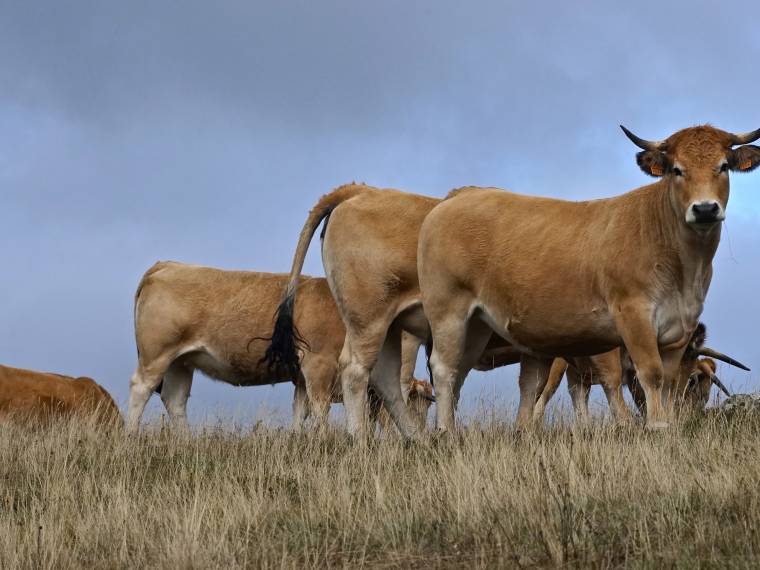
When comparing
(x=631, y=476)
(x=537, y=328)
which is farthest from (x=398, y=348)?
(x=631, y=476)

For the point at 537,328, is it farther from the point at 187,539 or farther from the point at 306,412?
the point at 306,412

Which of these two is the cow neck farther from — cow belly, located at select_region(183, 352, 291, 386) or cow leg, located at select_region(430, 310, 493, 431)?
cow belly, located at select_region(183, 352, 291, 386)

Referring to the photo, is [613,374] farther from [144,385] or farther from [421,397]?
[144,385]

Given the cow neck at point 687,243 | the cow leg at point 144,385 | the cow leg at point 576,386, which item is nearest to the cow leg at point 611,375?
the cow leg at point 576,386

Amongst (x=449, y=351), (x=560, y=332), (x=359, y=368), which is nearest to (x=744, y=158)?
(x=560, y=332)

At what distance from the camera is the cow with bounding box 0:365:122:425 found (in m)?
15.7

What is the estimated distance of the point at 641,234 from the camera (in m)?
10.1

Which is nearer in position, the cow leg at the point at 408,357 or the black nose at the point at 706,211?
the black nose at the point at 706,211

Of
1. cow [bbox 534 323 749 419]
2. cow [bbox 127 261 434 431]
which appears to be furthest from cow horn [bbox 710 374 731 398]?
cow [bbox 127 261 434 431]

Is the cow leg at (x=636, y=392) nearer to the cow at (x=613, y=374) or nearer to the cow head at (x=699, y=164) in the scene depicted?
the cow at (x=613, y=374)

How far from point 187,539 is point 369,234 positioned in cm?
559

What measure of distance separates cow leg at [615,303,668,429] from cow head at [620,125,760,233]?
87 centimetres

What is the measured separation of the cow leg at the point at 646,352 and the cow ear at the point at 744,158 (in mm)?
1468

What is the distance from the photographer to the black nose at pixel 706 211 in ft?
30.8
